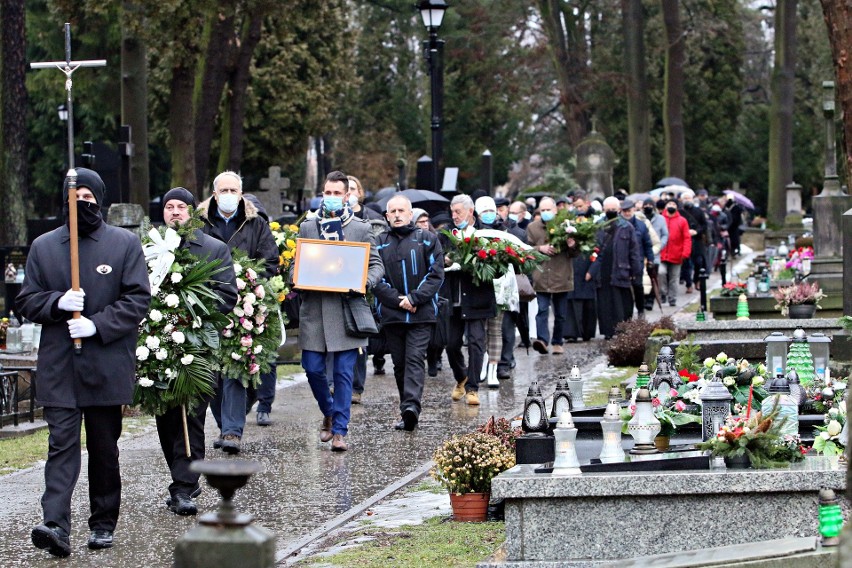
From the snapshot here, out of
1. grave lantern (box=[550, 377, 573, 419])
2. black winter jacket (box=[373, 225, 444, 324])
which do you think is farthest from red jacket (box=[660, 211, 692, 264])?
grave lantern (box=[550, 377, 573, 419])

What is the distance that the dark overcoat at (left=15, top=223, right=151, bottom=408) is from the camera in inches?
339

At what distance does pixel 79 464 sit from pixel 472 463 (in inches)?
86.7

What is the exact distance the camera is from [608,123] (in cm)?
6325

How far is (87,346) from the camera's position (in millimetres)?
8641

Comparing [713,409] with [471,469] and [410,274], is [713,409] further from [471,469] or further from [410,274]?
[410,274]

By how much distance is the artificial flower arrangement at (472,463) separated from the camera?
896cm

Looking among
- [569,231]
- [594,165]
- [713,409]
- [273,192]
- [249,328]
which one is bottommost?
[713,409]

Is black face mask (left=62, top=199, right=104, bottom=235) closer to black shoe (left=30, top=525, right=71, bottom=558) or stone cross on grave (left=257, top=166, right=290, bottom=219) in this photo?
black shoe (left=30, top=525, right=71, bottom=558)

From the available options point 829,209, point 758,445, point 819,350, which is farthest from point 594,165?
point 758,445

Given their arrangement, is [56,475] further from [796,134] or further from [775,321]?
[796,134]

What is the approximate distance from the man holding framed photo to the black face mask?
3458mm

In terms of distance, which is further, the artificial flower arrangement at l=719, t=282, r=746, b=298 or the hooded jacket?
the artificial flower arrangement at l=719, t=282, r=746, b=298

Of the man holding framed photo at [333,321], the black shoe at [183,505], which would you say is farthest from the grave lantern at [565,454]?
the man holding framed photo at [333,321]

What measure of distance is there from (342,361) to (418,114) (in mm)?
56043
